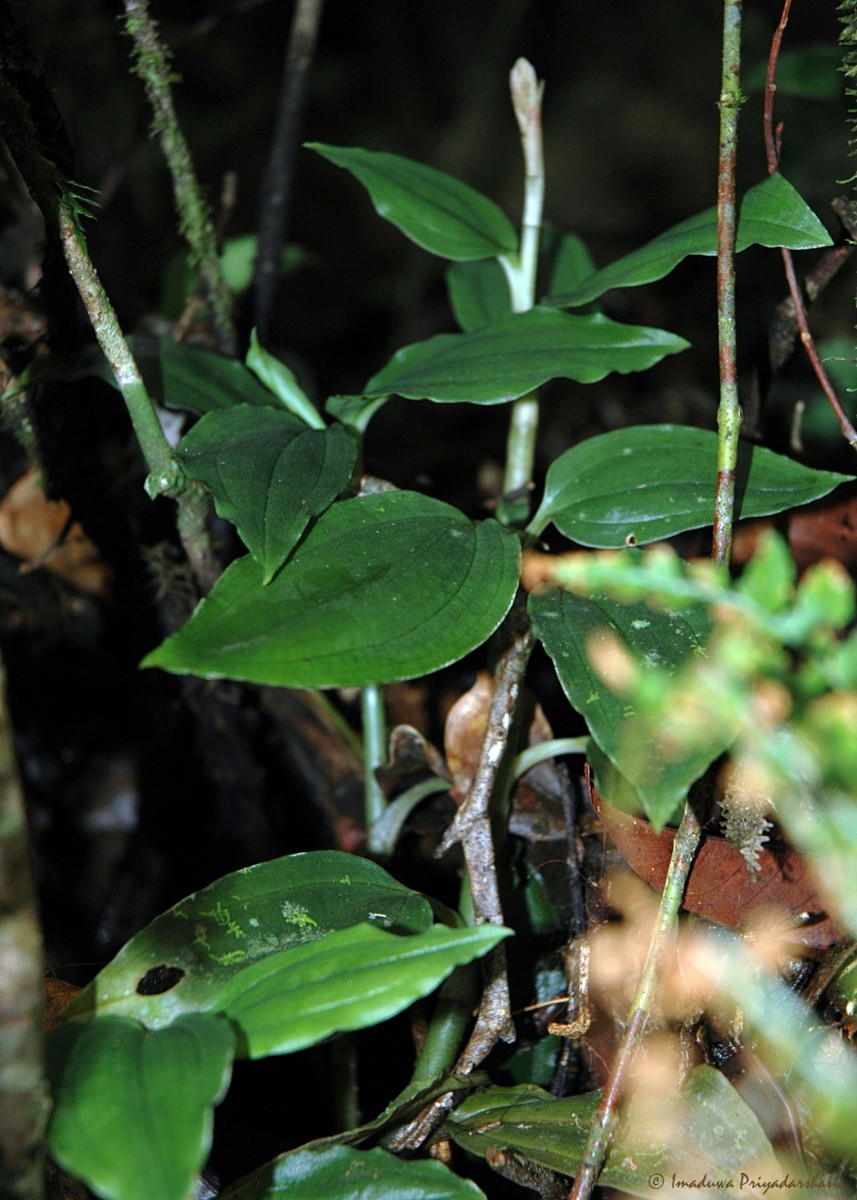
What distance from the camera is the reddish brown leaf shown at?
0.99 metres

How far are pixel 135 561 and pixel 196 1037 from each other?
840mm

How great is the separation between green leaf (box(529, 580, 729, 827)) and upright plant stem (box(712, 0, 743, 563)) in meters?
0.09

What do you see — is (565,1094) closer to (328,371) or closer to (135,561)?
(135,561)

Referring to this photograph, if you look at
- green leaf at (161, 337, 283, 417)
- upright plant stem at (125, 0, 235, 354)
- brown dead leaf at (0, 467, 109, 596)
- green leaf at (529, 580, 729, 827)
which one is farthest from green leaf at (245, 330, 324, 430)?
brown dead leaf at (0, 467, 109, 596)

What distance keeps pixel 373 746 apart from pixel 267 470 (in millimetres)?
468

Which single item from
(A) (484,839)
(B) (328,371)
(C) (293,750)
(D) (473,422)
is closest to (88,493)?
(C) (293,750)

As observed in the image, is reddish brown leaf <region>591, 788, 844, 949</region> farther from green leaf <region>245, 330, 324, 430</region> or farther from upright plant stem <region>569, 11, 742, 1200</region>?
green leaf <region>245, 330, 324, 430</region>

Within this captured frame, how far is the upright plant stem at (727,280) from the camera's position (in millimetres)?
928

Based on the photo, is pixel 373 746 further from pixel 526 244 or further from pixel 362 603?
pixel 526 244

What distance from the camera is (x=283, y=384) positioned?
124cm

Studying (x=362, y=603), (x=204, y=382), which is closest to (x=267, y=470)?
(x=362, y=603)

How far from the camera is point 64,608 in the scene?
1.59 meters

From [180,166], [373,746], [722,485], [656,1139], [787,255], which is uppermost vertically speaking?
[180,166]

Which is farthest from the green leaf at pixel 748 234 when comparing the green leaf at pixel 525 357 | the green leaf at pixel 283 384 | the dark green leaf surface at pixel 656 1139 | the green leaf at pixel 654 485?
the dark green leaf surface at pixel 656 1139
